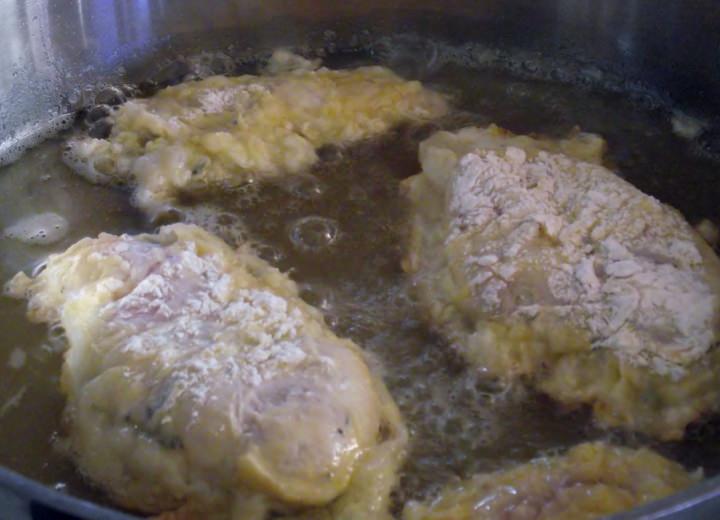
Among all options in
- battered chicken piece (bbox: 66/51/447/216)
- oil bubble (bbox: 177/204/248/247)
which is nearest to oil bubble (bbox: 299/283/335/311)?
oil bubble (bbox: 177/204/248/247)

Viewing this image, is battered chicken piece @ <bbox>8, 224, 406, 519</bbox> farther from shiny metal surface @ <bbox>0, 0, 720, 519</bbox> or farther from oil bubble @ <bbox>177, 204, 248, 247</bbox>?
shiny metal surface @ <bbox>0, 0, 720, 519</bbox>

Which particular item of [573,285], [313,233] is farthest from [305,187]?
[573,285]

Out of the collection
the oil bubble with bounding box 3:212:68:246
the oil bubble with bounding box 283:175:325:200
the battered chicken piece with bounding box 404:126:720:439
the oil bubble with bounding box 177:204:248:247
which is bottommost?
the oil bubble with bounding box 3:212:68:246

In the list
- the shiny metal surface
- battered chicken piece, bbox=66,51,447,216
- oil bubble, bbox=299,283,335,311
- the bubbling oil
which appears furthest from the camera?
the shiny metal surface

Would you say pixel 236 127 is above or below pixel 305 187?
above

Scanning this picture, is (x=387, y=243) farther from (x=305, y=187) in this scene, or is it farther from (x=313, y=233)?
(x=305, y=187)

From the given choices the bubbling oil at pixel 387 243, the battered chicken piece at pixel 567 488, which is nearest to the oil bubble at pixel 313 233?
the bubbling oil at pixel 387 243
